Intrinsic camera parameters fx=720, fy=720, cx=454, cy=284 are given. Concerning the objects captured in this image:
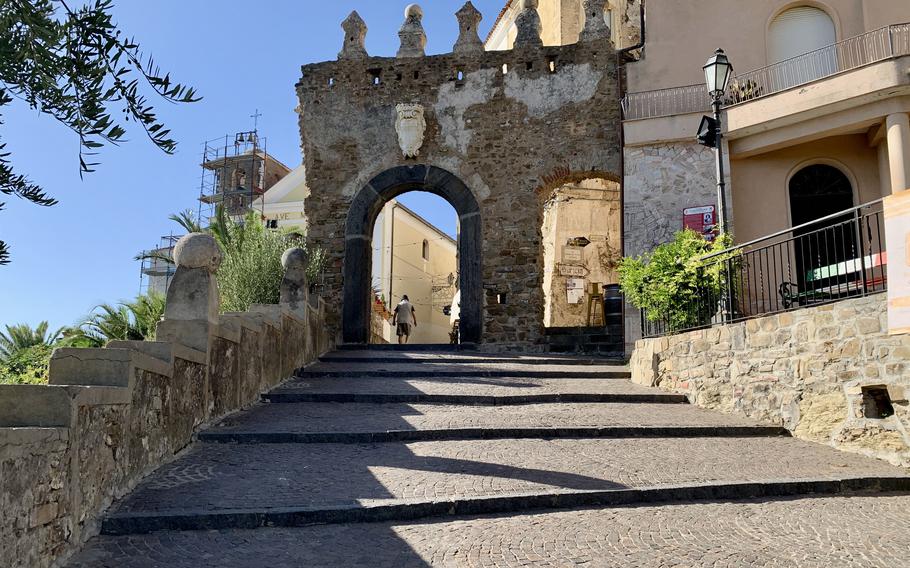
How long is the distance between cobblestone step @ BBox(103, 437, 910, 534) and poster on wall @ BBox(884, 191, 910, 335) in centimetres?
128

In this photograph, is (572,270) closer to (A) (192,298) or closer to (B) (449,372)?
(B) (449,372)

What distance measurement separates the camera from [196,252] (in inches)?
258

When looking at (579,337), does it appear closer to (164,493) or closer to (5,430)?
(164,493)

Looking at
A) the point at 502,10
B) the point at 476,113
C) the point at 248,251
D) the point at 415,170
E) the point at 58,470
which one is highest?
the point at 502,10

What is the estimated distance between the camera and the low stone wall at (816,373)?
6.40 meters

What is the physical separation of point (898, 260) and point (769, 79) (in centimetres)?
874

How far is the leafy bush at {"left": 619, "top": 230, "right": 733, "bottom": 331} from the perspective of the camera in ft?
30.2

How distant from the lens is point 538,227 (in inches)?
571

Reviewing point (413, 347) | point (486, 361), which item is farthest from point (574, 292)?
point (486, 361)

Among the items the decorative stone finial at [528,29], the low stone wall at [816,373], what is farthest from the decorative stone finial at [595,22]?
the low stone wall at [816,373]

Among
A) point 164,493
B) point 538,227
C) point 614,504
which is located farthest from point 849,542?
point 538,227

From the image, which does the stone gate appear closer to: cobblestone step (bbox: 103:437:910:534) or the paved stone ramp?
the paved stone ramp

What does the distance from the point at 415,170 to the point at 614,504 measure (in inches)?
426

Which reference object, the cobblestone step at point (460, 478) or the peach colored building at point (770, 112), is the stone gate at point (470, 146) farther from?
the cobblestone step at point (460, 478)
